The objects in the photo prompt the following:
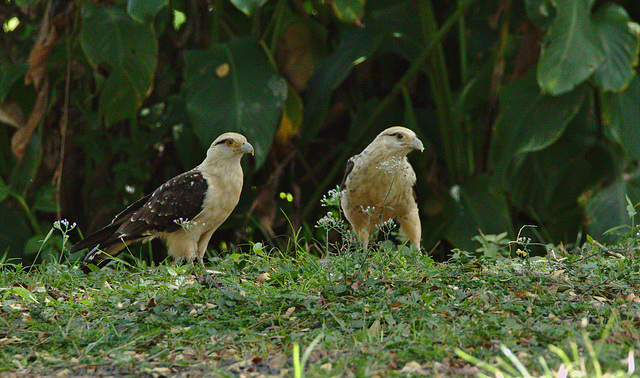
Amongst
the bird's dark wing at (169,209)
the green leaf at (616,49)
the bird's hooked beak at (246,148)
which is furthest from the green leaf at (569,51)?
the bird's dark wing at (169,209)

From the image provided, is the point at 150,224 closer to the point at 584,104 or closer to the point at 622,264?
the point at 622,264

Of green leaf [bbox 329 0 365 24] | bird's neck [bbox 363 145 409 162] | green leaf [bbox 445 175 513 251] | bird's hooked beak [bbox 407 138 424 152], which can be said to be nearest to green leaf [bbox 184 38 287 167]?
green leaf [bbox 329 0 365 24]

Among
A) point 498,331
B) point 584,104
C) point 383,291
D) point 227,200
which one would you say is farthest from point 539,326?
point 584,104

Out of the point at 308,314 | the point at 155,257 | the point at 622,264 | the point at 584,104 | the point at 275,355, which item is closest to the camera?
the point at 275,355

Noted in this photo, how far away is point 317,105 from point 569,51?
8.17 feet

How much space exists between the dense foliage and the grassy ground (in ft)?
5.66

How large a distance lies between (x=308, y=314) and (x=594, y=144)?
4833 millimetres

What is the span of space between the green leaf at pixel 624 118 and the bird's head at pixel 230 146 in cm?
356

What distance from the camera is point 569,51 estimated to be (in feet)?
18.3

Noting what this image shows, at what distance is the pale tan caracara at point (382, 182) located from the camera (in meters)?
4.86

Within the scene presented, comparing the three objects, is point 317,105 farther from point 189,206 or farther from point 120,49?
point 189,206

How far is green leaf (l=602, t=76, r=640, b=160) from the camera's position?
19.9 feet

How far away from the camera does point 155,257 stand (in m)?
7.20

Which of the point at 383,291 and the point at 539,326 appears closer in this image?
the point at 539,326
